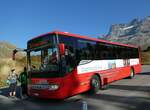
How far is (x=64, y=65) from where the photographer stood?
1195cm

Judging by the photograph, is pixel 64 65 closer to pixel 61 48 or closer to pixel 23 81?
pixel 61 48

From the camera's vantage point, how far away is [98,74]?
49.5 feet

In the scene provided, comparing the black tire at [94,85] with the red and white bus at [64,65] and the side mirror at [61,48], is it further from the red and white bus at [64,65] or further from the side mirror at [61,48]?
the side mirror at [61,48]

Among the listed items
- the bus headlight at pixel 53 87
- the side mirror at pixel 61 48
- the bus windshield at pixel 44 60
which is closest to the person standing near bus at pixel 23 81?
the bus windshield at pixel 44 60

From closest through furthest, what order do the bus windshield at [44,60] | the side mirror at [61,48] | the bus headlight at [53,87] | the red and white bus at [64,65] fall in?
the side mirror at [61,48] → the bus headlight at [53,87] → the red and white bus at [64,65] → the bus windshield at [44,60]

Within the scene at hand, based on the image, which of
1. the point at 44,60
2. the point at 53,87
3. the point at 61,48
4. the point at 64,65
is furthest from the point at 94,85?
the point at 61,48

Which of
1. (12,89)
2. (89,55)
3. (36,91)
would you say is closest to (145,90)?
(89,55)

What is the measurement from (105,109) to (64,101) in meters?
2.84

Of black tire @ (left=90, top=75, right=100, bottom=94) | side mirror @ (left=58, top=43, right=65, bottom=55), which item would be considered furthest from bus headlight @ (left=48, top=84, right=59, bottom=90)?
black tire @ (left=90, top=75, right=100, bottom=94)

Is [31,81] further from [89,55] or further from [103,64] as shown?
[103,64]

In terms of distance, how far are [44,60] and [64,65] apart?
1108 millimetres

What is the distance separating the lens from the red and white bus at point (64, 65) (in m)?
11.9

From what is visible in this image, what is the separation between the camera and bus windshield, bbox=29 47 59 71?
39.5 feet

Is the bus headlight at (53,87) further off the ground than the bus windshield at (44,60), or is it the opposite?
the bus windshield at (44,60)
